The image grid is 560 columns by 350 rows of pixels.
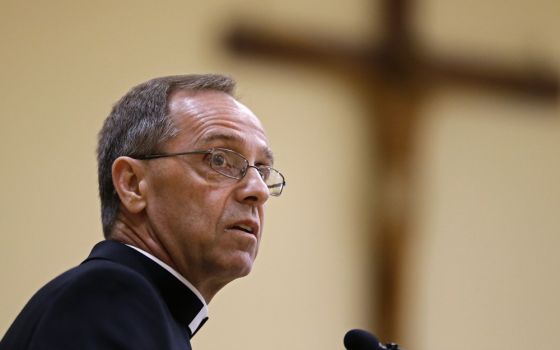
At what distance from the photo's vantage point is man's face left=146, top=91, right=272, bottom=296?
2783 millimetres

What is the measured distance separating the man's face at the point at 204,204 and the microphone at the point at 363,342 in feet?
1.33

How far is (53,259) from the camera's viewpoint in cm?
436

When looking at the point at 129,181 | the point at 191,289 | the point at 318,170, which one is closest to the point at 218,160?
the point at 129,181

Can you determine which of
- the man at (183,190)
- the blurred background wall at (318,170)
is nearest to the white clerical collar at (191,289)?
the man at (183,190)

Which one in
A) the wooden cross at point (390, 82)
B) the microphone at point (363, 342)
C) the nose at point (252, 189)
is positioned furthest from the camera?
the wooden cross at point (390, 82)

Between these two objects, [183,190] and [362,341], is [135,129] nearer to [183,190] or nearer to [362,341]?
[183,190]

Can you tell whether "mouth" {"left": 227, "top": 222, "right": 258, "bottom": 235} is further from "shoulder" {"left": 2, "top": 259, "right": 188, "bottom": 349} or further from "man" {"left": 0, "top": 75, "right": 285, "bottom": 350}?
"shoulder" {"left": 2, "top": 259, "right": 188, "bottom": 349}

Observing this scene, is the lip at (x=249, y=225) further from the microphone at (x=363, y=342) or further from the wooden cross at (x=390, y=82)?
the wooden cross at (x=390, y=82)

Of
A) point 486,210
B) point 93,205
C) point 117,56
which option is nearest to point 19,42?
point 117,56

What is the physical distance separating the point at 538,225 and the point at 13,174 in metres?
2.58

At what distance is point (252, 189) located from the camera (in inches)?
112

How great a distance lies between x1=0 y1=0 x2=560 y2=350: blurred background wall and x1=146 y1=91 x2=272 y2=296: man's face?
5.25ft

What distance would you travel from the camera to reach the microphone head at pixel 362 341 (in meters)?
2.46

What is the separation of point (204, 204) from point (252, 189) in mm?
135
